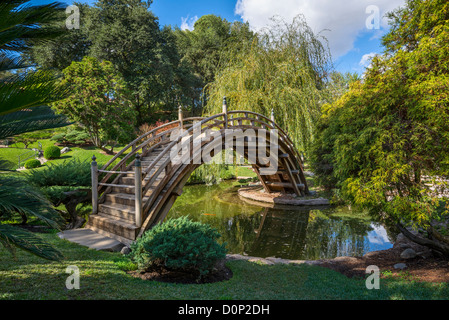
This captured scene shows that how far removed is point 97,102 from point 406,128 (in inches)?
635

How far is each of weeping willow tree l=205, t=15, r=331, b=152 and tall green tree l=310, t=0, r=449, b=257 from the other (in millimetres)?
6724

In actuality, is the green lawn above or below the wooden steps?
above

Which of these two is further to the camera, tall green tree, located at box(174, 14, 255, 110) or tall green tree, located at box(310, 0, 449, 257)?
tall green tree, located at box(174, 14, 255, 110)

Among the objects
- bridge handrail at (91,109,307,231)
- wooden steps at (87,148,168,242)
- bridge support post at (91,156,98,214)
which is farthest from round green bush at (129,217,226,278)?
bridge support post at (91,156,98,214)

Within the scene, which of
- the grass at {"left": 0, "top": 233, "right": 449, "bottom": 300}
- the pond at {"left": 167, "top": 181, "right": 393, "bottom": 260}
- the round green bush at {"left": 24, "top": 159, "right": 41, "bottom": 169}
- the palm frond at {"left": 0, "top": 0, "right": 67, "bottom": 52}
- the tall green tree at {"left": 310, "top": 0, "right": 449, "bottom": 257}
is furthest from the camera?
the round green bush at {"left": 24, "top": 159, "right": 41, "bottom": 169}

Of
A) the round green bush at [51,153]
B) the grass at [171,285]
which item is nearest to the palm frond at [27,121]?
the grass at [171,285]

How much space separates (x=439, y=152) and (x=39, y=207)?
17.1 ft

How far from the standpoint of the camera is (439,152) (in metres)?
4.06

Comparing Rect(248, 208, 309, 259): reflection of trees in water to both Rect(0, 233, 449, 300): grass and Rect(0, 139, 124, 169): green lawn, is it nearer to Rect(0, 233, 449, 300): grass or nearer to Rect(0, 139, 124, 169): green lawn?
Rect(0, 233, 449, 300): grass

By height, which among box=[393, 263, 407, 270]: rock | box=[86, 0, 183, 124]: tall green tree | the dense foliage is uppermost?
box=[86, 0, 183, 124]: tall green tree

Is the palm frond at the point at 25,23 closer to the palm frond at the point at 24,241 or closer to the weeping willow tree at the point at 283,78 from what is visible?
the palm frond at the point at 24,241

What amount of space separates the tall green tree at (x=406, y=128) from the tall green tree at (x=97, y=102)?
48.9 ft

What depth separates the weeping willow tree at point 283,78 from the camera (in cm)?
1195

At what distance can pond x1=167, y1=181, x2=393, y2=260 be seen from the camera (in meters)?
6.96
